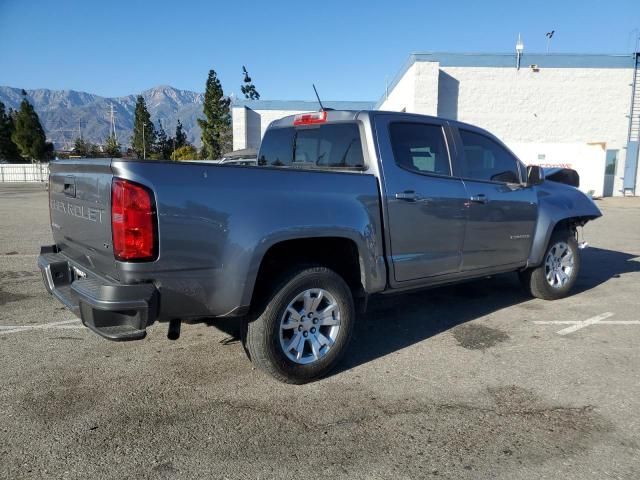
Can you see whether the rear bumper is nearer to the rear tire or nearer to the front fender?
the front fender

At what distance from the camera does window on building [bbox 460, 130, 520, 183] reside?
4.68 m

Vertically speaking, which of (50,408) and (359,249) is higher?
(359,249)

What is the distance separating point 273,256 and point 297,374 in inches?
33.9

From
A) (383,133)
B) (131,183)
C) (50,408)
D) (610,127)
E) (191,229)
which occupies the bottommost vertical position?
(50,408)

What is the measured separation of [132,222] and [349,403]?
1.81 metres

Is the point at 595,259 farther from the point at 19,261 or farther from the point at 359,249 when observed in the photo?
the point at 19,261

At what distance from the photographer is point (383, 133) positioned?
394 centimetres

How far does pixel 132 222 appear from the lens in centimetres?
273

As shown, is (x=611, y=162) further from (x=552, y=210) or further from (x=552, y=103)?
(x=552, y=210)

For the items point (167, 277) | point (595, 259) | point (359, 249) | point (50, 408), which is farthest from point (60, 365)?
point (595, 259)

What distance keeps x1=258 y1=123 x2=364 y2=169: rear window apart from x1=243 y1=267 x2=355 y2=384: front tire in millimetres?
1072

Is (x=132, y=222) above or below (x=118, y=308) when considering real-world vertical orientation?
above

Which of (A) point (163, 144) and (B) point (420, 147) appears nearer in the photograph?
(B) point (420, 147)

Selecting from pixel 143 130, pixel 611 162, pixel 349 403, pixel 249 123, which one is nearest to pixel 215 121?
pixel 249 123
